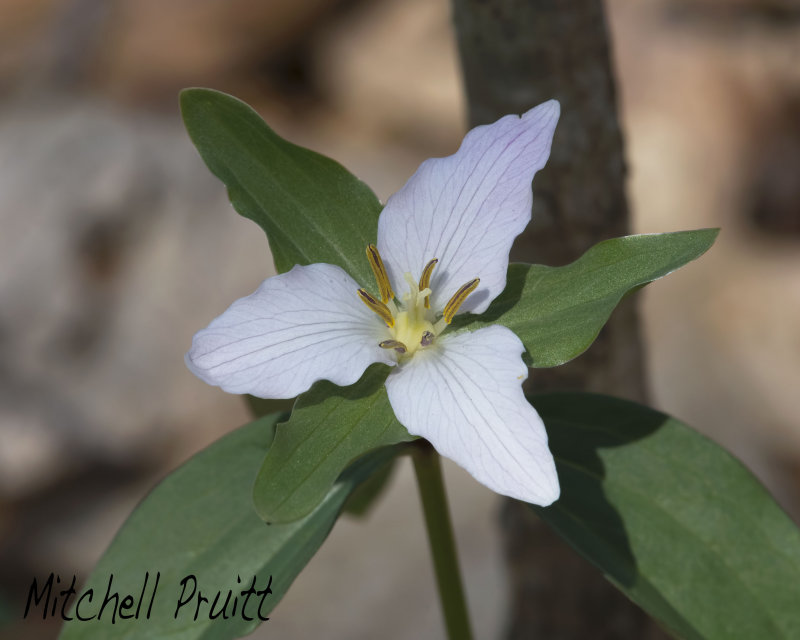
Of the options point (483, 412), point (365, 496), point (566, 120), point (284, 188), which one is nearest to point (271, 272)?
point (365, 496)

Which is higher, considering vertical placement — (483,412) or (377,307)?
(377,307)

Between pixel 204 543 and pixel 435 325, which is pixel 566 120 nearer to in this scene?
pixel 435 325

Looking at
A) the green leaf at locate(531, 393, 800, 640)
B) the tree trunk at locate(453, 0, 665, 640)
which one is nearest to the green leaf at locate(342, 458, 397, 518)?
the tree trunk at locate(453, 0, 665, 640)

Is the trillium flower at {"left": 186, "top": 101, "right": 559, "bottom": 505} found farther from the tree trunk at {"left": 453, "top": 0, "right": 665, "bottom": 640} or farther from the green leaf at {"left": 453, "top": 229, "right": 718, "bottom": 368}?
the tree trunk at {"left": 453, "top": 0, "right": 665, "bottom": 640}

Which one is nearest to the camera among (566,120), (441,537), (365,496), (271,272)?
(441,537)

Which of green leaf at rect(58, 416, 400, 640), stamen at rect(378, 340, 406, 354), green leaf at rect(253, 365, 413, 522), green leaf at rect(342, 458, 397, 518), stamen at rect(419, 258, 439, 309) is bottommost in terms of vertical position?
green leaf at rect(342, 458, 397, 518)

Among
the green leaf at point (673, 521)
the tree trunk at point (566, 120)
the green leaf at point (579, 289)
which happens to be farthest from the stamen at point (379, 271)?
the tree trunk at point (566, 120)

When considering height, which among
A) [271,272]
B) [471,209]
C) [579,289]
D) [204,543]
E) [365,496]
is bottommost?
[365,496]
